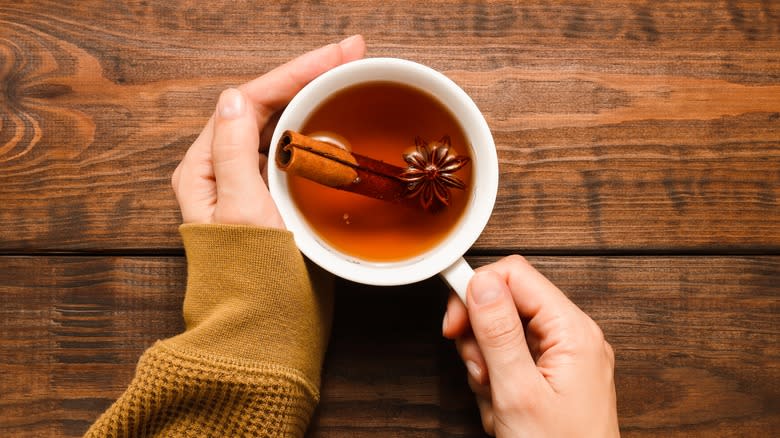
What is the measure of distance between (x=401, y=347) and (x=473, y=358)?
114 mm

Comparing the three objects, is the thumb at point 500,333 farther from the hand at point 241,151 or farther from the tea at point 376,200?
the hand at point 241,151

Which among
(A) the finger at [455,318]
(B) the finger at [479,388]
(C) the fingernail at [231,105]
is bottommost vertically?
(B) the finger at [479,388]

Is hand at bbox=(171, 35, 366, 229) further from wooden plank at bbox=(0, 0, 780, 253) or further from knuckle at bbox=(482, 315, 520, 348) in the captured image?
knuckle at bbox=(482, 315, 520, 348)

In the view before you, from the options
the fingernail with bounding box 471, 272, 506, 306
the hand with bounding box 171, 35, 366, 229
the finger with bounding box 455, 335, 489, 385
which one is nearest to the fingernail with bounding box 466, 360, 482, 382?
the finger with bounding box 455, 335, 489, 385

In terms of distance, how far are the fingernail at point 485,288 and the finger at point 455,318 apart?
0.15ft

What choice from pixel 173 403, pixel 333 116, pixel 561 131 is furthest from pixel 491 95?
pixel 173 403

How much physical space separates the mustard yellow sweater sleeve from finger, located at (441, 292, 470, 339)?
16 centimetres

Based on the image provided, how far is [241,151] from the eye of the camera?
68cm

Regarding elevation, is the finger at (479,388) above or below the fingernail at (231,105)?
below

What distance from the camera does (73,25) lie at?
82 centimetres

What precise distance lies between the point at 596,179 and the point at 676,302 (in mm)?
195

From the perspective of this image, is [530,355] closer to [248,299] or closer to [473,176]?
[473,176]

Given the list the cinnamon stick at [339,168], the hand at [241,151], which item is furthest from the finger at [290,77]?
the cinnamon stick at [339,168]

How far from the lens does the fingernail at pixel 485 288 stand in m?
0.66
